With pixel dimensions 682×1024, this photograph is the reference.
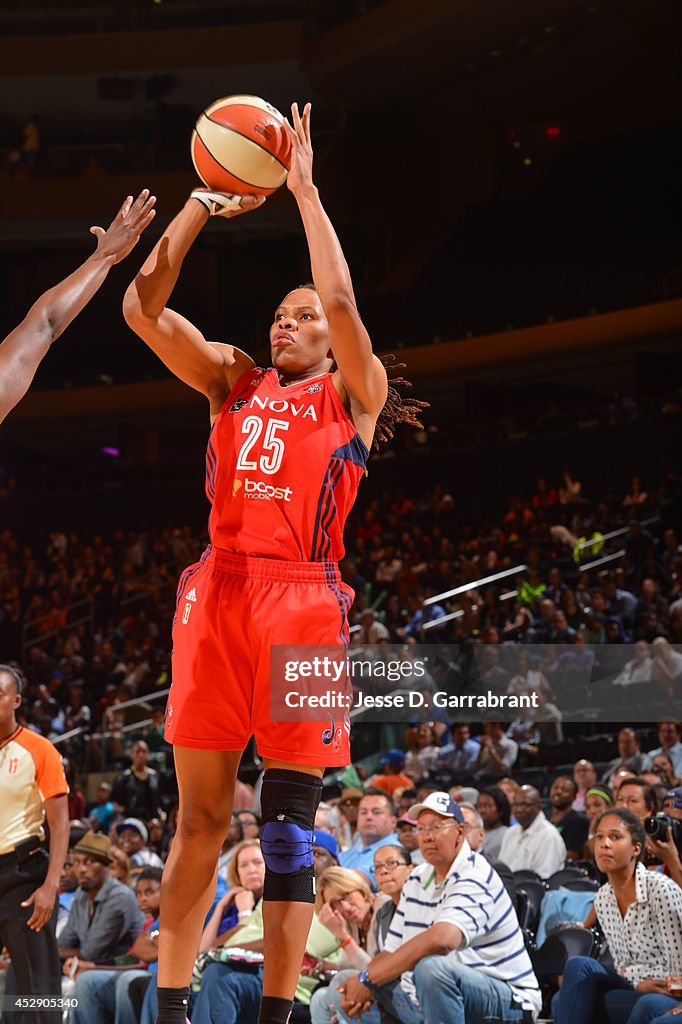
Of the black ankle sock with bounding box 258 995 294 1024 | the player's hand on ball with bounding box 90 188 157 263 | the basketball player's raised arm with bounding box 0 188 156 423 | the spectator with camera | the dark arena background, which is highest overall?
the dark arena background

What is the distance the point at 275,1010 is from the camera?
A: 10.8 feet

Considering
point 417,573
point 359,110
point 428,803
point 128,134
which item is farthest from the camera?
point 128,134

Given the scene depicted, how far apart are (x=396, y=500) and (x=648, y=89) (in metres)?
9.09

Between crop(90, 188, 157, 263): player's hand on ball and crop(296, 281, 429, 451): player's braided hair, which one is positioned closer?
crop(90, 188, 157, 263): player's hand on ball

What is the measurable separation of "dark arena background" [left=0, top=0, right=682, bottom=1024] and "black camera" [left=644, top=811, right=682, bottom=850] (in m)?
8.45

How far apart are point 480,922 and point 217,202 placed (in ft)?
11.1

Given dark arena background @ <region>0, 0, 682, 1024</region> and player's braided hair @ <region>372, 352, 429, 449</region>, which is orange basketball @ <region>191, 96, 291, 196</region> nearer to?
player's braided hair @ <region>372, 352, 429, 449</region>

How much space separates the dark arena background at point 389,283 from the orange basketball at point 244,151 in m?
10.8

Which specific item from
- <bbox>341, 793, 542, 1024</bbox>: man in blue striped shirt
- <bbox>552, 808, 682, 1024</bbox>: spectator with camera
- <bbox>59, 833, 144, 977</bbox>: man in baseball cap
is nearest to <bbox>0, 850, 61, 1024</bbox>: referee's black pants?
<bbox>59, 833, 144, 977</bbox>: man in baseball cap

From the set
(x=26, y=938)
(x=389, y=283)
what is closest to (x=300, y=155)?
(x=26, y=938)

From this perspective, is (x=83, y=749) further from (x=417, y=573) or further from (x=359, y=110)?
(x=359, y=110)

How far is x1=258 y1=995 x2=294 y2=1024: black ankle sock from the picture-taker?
328 cm

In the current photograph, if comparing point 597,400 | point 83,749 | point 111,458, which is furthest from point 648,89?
point 83,749

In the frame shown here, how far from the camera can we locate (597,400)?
843 inches
